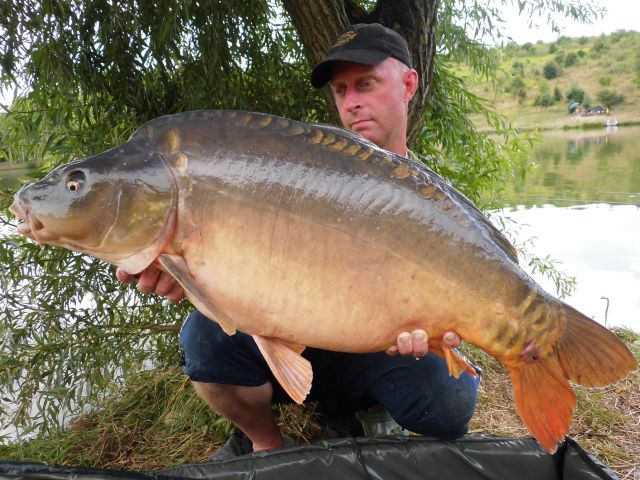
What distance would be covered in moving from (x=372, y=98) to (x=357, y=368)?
0.82 meters

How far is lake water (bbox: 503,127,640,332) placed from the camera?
373 centimetres

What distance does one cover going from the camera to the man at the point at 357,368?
4.97 feet

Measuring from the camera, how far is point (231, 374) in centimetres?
156

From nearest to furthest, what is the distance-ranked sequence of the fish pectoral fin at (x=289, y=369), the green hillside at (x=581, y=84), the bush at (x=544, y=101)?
1. the fish pectoral fin at (x=289, y=369)
2. the green hillside at (x=581, y=84)
3. the bush at (x=544, y=101)

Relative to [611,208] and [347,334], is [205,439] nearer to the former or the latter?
[347,334]

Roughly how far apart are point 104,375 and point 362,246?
1312mm

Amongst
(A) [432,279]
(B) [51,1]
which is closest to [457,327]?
(A) [432,279]

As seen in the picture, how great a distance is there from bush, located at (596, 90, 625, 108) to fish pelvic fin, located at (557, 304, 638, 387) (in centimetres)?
3853

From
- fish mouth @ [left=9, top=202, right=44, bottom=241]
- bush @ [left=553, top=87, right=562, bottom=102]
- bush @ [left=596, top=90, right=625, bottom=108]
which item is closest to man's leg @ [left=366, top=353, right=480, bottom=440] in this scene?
fish mouth @ [left=9, top=202, right=44, bottom=241]

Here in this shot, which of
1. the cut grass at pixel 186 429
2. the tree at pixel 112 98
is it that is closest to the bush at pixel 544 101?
the tree at pixel 112 98

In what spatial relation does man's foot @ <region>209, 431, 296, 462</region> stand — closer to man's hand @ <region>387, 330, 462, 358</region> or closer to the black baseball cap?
man's hand @ <region>387, 330, 462, 358</region>

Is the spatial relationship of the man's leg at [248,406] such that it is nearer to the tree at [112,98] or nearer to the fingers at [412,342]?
the tree at [112,98]

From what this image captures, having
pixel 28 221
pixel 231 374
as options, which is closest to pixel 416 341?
pixel 231 374

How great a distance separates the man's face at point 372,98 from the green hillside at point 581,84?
2542cm
